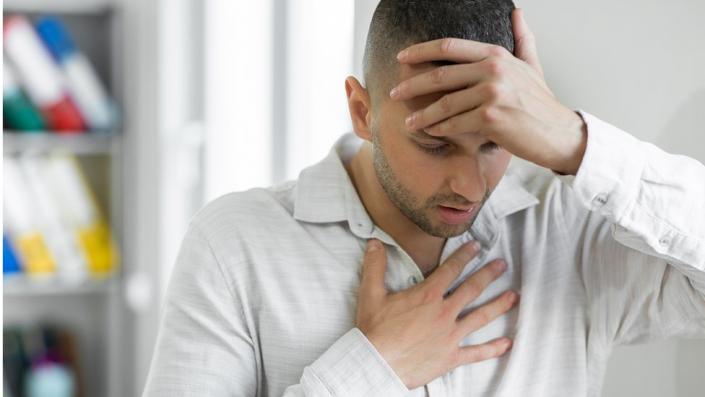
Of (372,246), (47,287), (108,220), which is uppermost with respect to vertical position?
(372,246)

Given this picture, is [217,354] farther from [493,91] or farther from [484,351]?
[493,91]

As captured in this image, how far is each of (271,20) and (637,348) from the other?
4.59ft

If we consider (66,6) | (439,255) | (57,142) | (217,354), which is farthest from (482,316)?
(66,6)

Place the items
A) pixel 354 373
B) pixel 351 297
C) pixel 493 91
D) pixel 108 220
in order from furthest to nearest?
pixel 108 220
pixel 351 297
pixel 354 373
pixel 493 91

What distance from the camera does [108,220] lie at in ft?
11.1

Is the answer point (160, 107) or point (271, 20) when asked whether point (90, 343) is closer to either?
point (160, 107)

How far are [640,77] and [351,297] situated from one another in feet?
1.65

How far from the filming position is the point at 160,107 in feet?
9.71

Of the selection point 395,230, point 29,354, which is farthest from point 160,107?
point 395,230

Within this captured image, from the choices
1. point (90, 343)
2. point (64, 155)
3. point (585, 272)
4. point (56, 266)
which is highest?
point (585, 272)

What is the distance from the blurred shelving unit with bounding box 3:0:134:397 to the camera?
10.5ft

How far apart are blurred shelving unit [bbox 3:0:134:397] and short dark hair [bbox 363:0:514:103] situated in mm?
2228

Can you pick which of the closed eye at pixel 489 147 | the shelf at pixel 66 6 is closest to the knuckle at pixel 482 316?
the closed eye at pixel 489 147

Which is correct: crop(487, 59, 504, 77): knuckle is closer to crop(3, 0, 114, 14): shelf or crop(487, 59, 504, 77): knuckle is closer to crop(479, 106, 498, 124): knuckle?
crop(479, 106, 498, 124): knuckle
